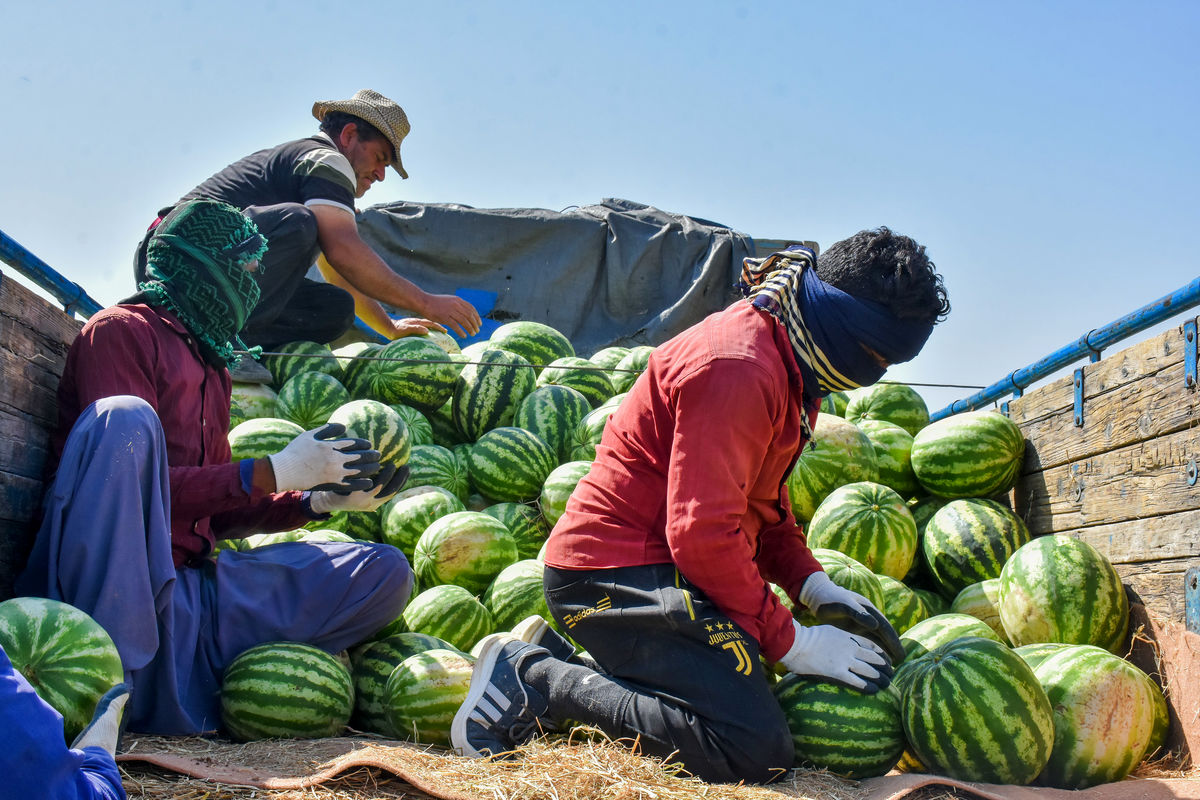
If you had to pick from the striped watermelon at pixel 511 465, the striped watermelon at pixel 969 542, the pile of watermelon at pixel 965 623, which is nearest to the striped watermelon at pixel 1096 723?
the pile of watermelon at pixel 965 623

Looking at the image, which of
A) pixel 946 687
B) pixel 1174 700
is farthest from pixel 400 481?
pixel 1174 700

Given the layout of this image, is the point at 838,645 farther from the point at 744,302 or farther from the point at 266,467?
the point at 266,467

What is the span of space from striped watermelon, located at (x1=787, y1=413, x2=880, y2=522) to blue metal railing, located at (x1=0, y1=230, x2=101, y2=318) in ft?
10.4

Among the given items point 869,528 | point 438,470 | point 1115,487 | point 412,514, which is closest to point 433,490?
point 412,514

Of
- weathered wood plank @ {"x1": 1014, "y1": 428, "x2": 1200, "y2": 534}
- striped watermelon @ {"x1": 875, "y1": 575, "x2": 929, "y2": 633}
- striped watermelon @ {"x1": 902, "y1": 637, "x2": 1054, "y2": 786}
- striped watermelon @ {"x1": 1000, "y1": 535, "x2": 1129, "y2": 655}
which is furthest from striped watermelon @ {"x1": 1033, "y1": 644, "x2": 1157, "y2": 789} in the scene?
striped watermelon @ {"x1": 875, "y1": 575, "x2": 929, "y2": 633}

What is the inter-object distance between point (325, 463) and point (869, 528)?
221cm

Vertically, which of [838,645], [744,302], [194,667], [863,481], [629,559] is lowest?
[194,667]

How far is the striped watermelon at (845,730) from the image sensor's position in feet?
9.15

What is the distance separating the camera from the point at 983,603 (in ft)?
12.4

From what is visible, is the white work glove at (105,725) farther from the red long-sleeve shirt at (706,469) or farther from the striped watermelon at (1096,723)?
the striped watermelon at (1096,723)

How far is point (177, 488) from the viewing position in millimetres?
3041

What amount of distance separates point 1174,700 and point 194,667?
3053 mm

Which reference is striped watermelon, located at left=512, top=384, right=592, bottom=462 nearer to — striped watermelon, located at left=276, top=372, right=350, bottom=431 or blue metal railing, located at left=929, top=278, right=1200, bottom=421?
striped watermelon, located at left=276, top=372, right=350, bottom=431

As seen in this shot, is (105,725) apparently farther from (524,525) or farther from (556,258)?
(556,258)
